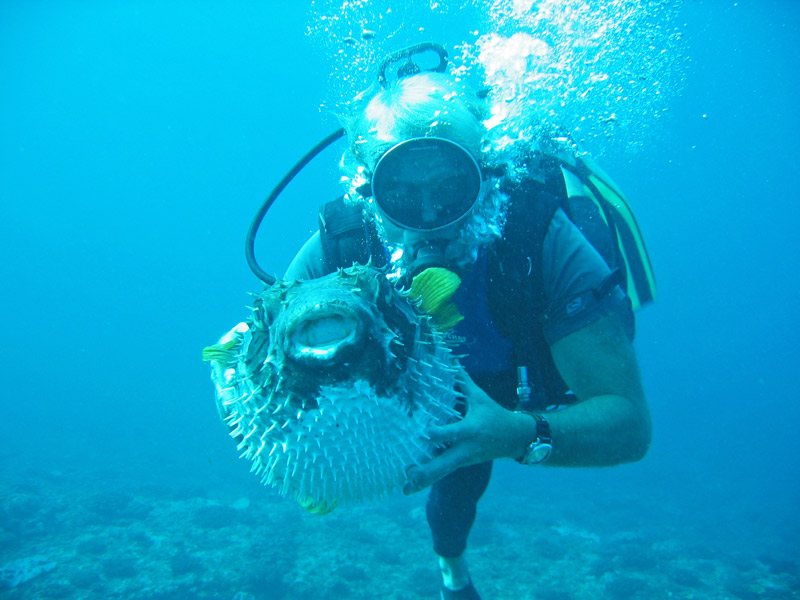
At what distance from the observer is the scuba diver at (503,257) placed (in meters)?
1.84

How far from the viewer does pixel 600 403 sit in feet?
6.36

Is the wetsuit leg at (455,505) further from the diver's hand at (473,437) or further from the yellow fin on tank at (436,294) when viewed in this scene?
the yellow fin on tank at (436,294)

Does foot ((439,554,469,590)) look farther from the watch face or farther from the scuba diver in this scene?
the watch face

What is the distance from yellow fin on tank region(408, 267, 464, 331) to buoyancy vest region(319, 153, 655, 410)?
0.75m

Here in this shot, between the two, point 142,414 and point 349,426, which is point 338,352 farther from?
point 142,414

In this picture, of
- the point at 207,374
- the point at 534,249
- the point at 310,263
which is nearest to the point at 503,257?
the point at 534,249

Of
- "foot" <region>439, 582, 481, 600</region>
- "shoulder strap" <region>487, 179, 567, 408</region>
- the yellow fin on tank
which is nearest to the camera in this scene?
the yellow fin on tank

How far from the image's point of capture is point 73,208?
104438mm

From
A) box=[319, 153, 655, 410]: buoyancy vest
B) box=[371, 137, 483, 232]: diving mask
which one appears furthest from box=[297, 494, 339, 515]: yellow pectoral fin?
box=[371, 137, 483, 232]: diving mask

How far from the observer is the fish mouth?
3.88 feet

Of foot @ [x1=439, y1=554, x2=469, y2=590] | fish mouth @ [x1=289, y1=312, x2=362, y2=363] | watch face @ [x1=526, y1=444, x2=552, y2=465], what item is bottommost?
foot @ [x1=439, y1=554, x2=469, y2=590]

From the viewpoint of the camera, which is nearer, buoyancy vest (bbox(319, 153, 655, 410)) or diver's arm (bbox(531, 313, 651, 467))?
diver's arm (bbox(531, 313, 651, 467))

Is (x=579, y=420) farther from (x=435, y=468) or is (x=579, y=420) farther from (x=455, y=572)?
(x=455, y=572)

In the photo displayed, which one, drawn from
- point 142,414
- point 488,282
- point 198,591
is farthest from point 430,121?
point 142,414
